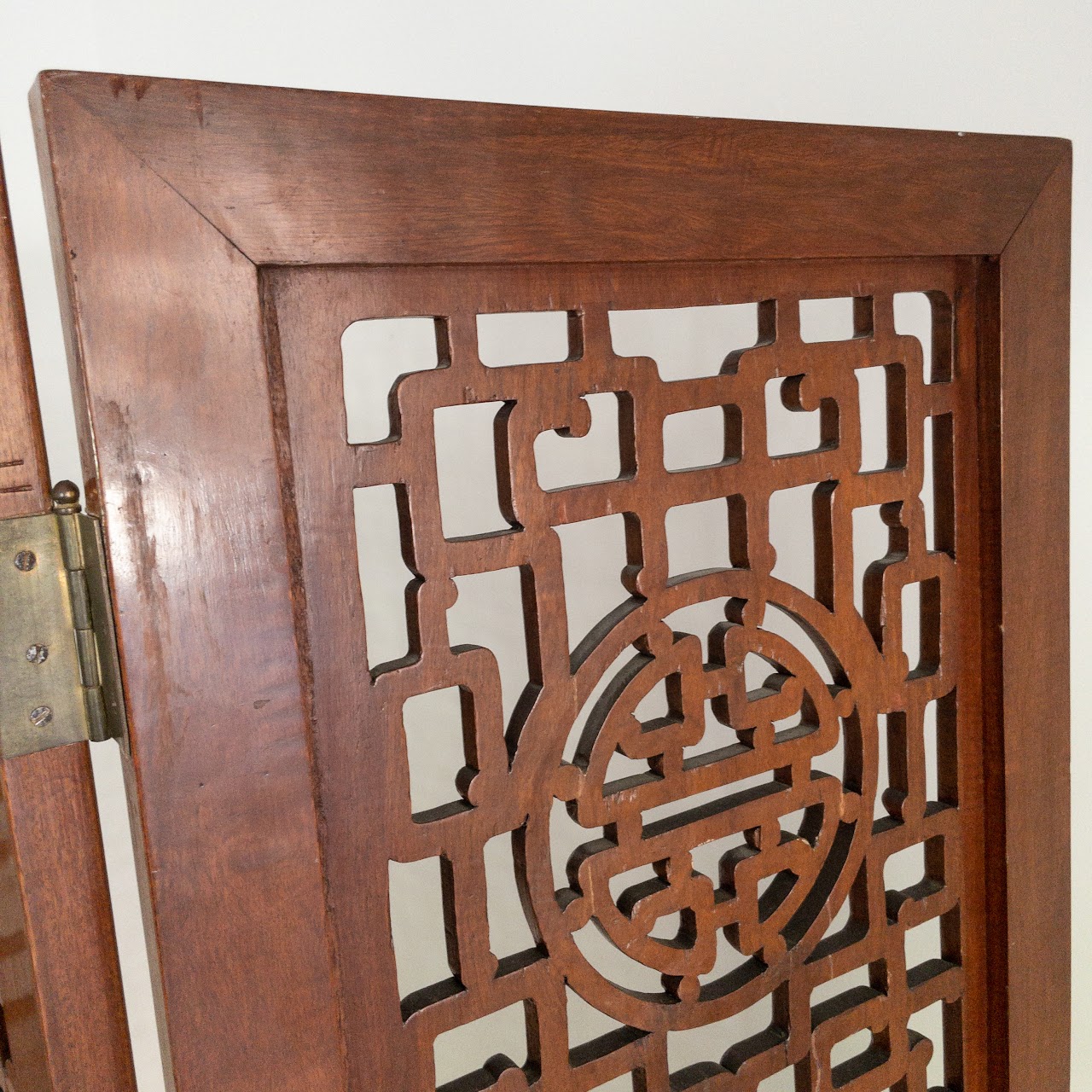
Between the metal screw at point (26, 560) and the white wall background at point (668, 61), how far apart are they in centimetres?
63

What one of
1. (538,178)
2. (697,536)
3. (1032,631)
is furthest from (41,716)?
(697,536)

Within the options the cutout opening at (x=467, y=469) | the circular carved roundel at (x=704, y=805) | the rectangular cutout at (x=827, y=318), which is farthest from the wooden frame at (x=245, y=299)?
the cutout opening at (x=467, y=469)

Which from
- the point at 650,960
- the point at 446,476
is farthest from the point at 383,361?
the point at 650,960

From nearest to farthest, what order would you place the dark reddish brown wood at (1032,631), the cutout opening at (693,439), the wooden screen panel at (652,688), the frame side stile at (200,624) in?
the frame side stile at (200,624) → the wooden screen panel at (652,688) → the dark reddish brown wood at (1032,631) → the cutout opening at (693,439)

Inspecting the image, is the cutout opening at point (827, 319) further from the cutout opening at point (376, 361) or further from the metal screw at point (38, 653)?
the metal screw at point (38, 653)

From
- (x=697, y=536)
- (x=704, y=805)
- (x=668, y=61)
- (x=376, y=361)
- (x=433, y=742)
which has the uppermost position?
(x=668, y=61)

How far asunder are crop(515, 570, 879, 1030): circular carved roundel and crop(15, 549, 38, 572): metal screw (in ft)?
0.93

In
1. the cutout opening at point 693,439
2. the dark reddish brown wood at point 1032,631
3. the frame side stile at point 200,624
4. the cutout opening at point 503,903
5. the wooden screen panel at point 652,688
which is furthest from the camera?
the cutout opening at point 503,903

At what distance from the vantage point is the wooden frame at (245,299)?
0.47m

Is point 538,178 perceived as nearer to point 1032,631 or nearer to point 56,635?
point 56,635

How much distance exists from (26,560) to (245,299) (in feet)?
0.50

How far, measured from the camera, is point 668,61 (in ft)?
3.71

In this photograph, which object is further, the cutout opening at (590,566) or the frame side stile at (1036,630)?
the cutout opening at (590,566)

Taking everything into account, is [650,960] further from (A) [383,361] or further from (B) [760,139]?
(A) [383,361]
